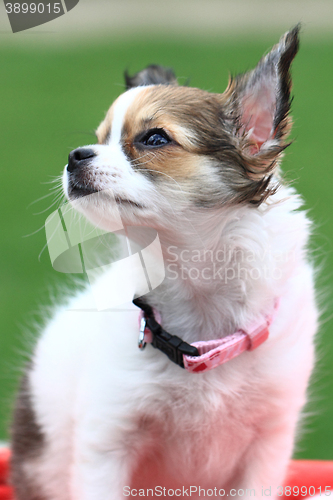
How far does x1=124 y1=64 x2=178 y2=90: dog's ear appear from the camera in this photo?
1723 mm

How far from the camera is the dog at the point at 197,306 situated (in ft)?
4.19

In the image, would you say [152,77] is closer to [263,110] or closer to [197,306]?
[263,110]

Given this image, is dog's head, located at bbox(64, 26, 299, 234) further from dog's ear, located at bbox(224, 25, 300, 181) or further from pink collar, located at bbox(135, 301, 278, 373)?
pink collar, located at bbox(135, 301, 278, 373)

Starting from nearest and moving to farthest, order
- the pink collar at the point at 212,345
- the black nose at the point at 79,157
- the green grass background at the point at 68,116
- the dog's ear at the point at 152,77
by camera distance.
Answer: the black nose at the point at 79,157 < the pink collar at the point at 212,345 < the dog's ear at the point at 152,77 < the green grass background at the point at 68,116

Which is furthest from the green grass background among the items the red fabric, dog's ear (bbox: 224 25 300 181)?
dog's ear (bbox: 224 25 300 181)

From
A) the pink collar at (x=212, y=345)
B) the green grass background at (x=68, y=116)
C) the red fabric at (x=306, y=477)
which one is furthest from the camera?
the green grass background at (x=68, y=116)

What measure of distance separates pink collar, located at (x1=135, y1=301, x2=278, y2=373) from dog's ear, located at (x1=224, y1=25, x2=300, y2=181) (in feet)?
1.27

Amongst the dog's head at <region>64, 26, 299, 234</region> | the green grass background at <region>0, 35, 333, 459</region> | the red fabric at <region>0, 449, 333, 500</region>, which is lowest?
the red fabric at <region>0, 449, 333, 500</region>

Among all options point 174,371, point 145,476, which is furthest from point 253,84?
point 145,476

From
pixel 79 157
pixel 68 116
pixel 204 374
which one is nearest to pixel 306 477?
→ pixel 204 374

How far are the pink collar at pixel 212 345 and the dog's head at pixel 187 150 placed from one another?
299 millimetres

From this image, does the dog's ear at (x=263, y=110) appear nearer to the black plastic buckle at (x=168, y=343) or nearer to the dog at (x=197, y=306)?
the dog at (x=197, y=306)

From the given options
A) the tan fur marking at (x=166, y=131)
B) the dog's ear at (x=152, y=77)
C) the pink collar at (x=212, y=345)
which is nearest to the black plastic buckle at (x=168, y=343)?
the pink collar at (x=212, y=345)

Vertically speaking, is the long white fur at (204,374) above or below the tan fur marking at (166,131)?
below
